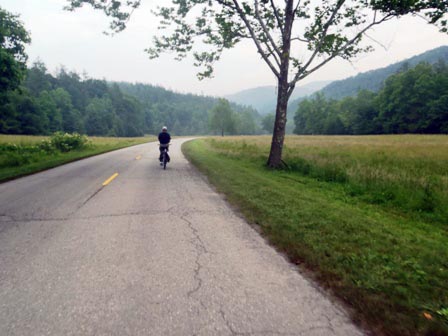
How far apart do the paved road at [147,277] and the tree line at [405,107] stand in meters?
60.4

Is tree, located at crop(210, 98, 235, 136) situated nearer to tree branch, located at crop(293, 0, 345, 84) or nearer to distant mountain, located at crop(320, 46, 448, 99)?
tree branch, located at crop(293, 0, 345, 84)

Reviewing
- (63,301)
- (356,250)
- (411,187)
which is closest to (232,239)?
(356,250)

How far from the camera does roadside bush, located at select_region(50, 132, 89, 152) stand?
64.0ft

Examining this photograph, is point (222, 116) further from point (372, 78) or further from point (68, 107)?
point (372, 78)

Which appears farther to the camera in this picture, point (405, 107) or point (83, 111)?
point (83, 111)

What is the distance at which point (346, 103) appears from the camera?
8006 cm

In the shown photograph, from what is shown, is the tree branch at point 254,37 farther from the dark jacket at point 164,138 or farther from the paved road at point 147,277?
the paved road at point 147,277

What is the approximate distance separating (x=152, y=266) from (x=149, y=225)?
5.18ft

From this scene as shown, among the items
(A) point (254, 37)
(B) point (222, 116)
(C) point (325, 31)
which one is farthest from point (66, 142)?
(B) point (222, 116)

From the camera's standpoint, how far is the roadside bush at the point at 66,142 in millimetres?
19516

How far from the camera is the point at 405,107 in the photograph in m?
54.5

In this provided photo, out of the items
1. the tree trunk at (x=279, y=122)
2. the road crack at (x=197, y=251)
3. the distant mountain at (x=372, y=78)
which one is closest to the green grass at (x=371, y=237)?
the road crack at (x=197, y=251)

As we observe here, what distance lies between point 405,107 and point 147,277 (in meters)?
67.0

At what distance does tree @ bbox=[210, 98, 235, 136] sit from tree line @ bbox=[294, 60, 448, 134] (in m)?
35.1
